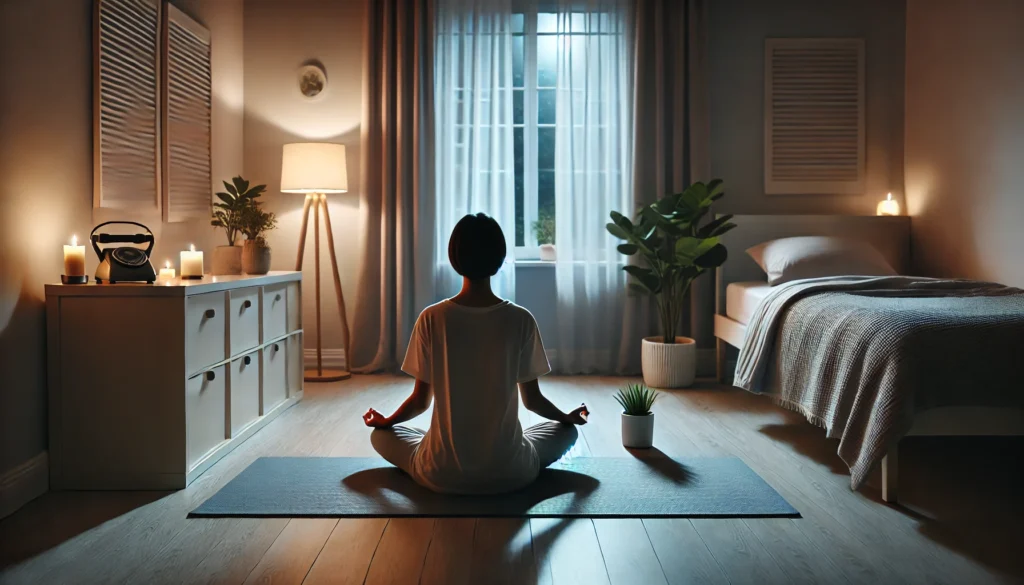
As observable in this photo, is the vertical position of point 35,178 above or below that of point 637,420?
above

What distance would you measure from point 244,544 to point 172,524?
31cm

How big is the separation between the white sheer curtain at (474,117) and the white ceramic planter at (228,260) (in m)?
1.43

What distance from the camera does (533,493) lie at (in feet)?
8.65

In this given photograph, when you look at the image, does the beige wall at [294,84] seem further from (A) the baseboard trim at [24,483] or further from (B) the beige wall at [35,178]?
(A) the baseboard trim at [24,483]

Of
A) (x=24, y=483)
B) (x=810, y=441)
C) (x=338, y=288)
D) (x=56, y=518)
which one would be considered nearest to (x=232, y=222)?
(x=338, y=288)

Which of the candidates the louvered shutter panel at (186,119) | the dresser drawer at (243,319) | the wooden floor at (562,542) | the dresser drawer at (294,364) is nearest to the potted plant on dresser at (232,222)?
the louvered shutter panel at (186,119)

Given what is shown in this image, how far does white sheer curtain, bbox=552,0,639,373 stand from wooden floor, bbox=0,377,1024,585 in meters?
2.20

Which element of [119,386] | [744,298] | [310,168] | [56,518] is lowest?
[56,518]

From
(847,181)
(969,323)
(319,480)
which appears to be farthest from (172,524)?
(847,181)

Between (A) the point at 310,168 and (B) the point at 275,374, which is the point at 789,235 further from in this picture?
(B) the point at 275,374

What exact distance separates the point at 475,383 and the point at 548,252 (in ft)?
9.12

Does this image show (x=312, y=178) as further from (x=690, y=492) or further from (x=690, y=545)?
(x=690, y=545)

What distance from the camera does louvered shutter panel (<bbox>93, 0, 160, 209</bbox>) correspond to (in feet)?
10.4

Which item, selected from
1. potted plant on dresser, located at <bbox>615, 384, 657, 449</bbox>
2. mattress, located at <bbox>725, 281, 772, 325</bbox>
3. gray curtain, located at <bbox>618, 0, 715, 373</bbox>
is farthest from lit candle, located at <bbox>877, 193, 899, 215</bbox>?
potted plant on dresser, located at <bbox>615, 384, 657, 449</bbox>
